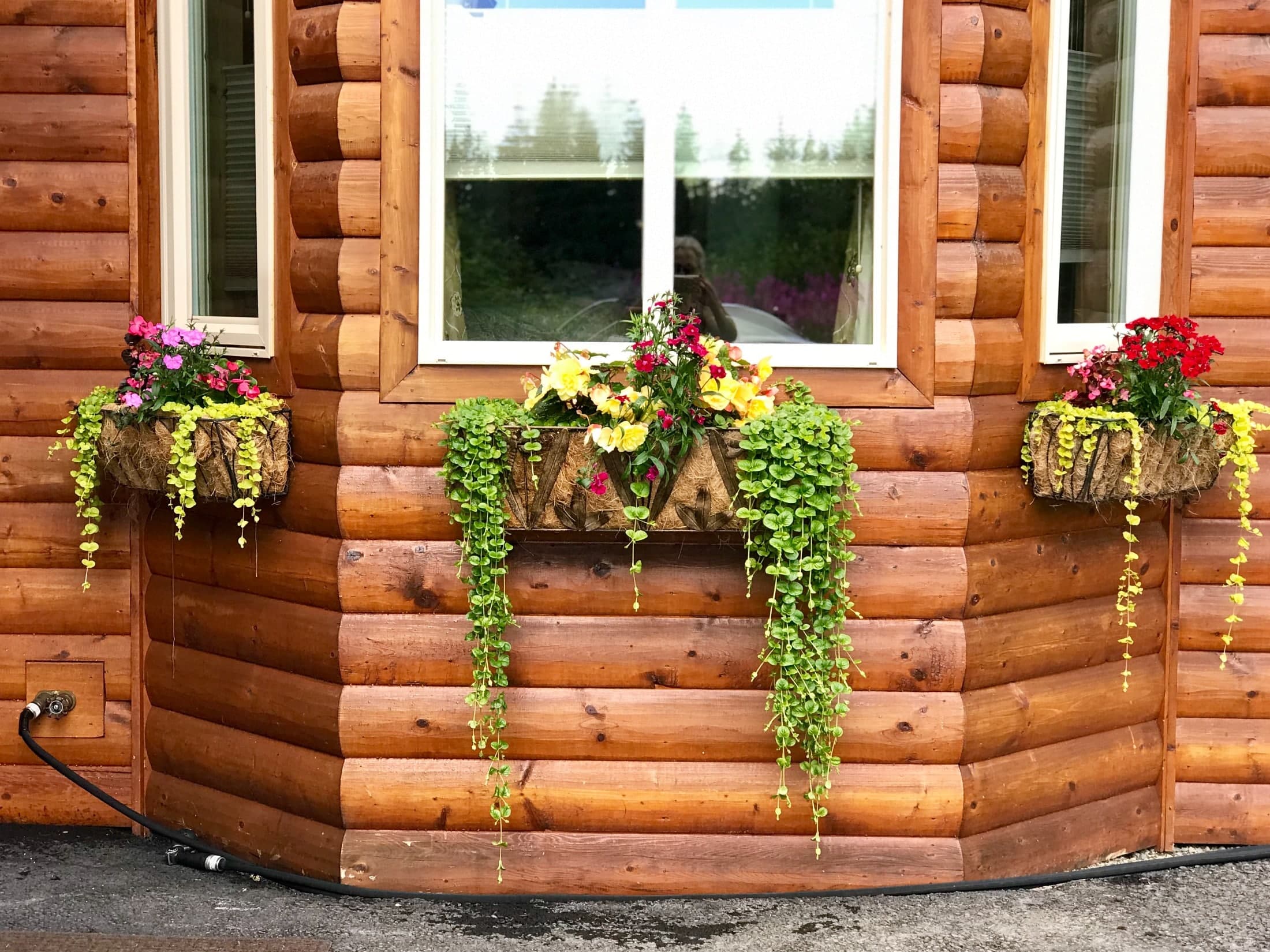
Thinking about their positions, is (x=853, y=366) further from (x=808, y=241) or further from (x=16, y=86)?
(x=16, y=86)

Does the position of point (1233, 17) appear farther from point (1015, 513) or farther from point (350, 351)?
point (350, 351)

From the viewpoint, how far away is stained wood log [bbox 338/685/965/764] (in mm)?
4266

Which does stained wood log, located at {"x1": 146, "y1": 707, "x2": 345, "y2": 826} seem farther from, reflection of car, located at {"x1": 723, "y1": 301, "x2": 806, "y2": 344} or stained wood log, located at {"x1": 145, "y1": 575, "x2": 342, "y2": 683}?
reflection of car, located at {"x1": 723, "y1": 301, "x2": 806, "y2": 344}

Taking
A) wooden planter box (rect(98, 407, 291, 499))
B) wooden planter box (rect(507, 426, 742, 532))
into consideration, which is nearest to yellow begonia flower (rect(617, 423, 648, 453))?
wooden planter box (rect(507, 426, 742, 532))

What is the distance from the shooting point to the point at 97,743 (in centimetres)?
499

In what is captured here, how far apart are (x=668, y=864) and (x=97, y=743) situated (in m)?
2.11

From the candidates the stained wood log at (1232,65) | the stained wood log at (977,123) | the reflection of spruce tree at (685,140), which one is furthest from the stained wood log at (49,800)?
the stained wood log at (1232,65)

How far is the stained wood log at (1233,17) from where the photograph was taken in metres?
4.67

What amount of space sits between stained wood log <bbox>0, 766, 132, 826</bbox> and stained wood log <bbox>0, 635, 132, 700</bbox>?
27 cm

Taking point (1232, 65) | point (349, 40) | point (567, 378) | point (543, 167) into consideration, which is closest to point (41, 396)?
point (349, 40)

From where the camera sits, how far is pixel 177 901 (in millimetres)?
4293

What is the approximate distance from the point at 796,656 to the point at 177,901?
2002mm

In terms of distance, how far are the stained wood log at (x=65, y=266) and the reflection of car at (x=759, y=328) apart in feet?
6.87

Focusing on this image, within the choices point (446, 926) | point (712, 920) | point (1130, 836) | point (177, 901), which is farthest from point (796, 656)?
point (177, 901)
